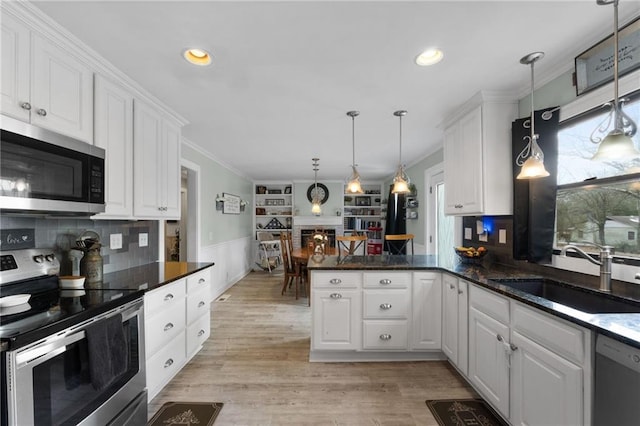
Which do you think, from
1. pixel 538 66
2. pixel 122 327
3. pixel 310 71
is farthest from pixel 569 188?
pixel 122 327

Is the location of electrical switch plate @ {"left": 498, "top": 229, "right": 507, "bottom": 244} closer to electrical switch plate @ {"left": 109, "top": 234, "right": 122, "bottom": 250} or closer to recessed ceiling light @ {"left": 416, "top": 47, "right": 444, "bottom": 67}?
recessed ceiling light @ {"left": 416, "top": 47, "right": 444, "bottom": 67}

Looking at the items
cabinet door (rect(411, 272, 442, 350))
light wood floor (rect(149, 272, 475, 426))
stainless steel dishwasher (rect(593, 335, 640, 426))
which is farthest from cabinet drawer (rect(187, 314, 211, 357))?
stainless steel dishwasher (rect(593, 335, 640, 426))

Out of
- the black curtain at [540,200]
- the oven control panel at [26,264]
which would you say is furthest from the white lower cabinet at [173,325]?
the black curtain at [540,200]

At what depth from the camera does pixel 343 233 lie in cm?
745

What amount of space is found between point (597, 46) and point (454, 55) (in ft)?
2.64

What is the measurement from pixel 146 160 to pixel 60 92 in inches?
30.1

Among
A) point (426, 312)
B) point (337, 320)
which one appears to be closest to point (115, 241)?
point (337, 320)

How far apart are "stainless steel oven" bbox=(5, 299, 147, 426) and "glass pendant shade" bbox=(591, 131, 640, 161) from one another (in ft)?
8.60

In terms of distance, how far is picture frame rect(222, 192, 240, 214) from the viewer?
5.13m

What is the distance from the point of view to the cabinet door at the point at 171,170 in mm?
2545

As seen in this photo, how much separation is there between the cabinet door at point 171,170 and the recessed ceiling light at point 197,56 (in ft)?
3.24

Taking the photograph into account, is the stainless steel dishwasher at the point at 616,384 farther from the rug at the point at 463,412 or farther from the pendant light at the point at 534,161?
the pendant light at the point at 534,161

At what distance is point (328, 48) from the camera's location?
1.68m

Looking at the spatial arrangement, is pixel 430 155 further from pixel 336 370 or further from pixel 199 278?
pixel 199 278
